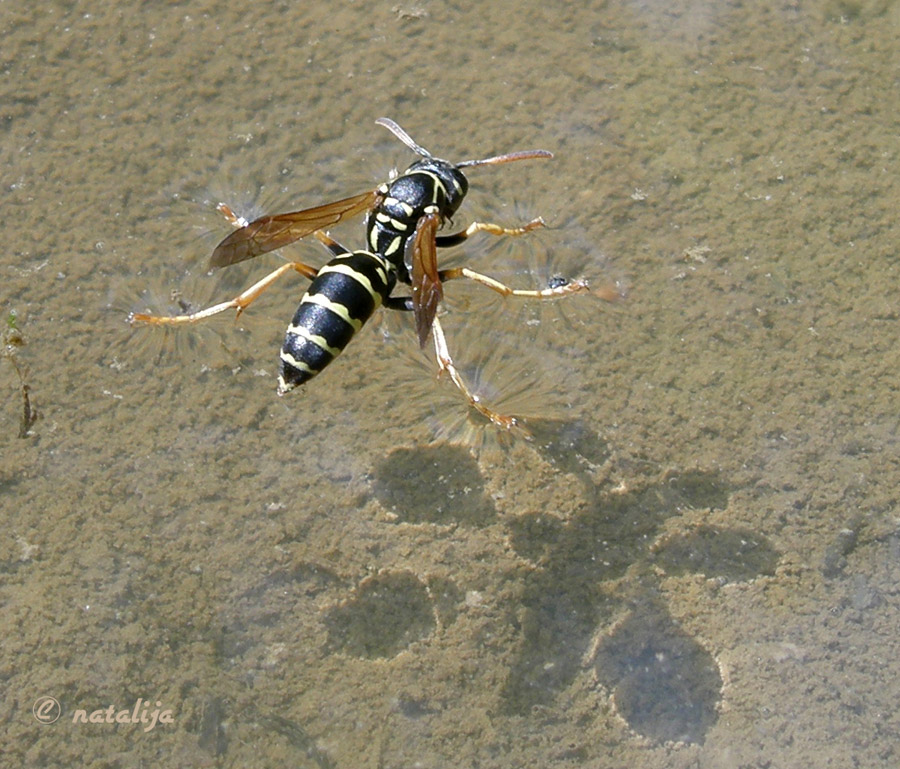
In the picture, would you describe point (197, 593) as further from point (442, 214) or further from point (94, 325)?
point (442, 214)

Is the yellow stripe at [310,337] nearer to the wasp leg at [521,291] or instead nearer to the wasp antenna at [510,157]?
the wasp leg at [521,291]

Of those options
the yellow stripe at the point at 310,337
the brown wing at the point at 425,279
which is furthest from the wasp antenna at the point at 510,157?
the yellow stripe at the point at 310,337

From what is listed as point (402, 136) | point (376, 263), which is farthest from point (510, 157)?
point (376, 263)

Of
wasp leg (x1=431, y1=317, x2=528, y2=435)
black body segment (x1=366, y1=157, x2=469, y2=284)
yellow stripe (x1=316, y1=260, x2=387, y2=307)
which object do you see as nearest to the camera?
yellow stripe (x1=316, y1=260, x2=387, y2=307)

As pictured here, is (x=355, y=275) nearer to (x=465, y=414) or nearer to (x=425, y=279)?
(x=425, y=279)

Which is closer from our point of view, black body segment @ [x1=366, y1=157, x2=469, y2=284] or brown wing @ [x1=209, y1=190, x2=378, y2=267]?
brown wing @ [x1=209, y1=190, x2=378, y2=267]

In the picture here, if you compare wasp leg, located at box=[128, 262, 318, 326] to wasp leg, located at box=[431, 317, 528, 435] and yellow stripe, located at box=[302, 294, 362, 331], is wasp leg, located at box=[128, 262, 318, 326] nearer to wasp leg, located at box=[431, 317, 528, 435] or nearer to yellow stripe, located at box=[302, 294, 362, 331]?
yellow stripe, located at box=[302, 294, 362, 331]

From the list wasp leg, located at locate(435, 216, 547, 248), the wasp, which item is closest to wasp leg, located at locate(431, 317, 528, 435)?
the wasp
